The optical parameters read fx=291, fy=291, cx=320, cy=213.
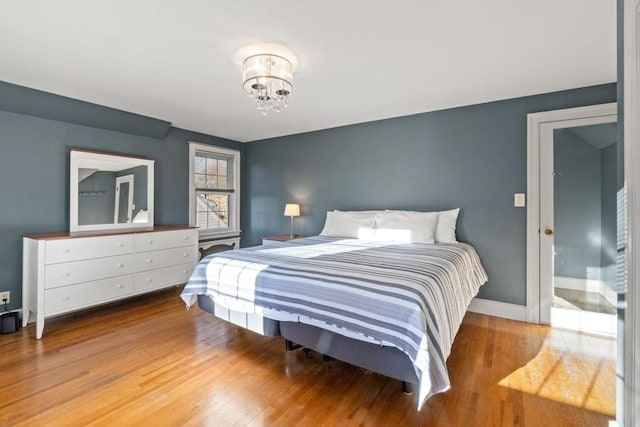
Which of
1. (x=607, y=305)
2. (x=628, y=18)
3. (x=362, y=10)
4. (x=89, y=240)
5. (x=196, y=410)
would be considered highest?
(x=362, y=10)

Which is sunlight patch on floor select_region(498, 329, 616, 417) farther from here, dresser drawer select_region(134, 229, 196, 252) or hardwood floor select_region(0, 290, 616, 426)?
dresser drawer select_region(134, 229, 196, 252)

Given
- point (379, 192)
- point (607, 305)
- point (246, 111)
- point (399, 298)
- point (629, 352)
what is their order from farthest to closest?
point (379, 192), point (246, 111), point (607, 305), point (399, 298), point (629, 352)

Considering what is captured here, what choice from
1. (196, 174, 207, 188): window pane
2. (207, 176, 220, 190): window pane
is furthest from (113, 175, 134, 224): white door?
(207, 176, 220, 190): window pane

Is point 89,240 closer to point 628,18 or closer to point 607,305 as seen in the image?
point 628,18

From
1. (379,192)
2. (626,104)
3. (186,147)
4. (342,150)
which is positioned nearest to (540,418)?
(626,104)

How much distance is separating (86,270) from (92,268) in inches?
2.0

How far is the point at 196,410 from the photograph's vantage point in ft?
5.36

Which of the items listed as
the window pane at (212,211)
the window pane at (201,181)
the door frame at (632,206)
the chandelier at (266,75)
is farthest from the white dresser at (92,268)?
the door frame at (632,206)

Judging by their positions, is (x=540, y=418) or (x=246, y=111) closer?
(x=540, y=418)

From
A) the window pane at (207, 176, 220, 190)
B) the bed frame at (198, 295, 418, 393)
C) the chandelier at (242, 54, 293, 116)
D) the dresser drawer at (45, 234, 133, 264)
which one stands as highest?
the chandelier at (242, 54, 293, 116)

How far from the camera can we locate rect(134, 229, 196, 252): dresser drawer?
3.29 metres

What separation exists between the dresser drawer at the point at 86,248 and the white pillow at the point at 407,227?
2777 millimetres

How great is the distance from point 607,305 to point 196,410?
3411 mm

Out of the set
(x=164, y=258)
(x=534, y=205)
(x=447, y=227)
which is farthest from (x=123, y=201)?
(x=534, y=205)
